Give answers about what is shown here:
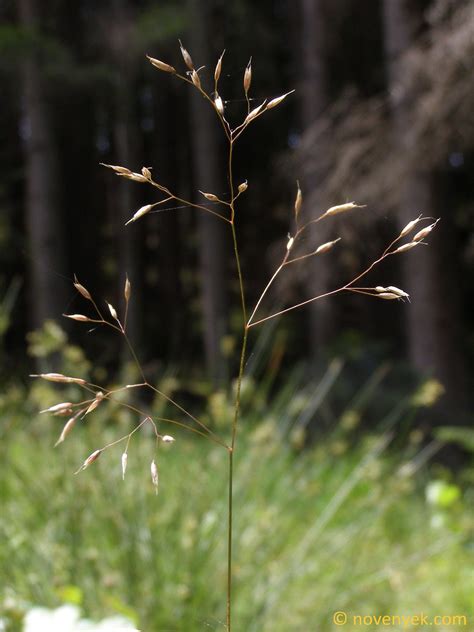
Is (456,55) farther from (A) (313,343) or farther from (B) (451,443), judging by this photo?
(A) (313,343)

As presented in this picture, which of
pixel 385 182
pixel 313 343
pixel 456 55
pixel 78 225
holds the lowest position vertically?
pixel 313 343

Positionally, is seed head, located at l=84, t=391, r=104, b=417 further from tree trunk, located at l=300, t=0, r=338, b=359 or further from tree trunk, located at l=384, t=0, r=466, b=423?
tree trunk, located at l=300, t=0, r=338, b=359

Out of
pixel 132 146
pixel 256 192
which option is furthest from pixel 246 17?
pixel 256 192

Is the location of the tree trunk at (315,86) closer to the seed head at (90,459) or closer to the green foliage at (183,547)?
the green foliage at (183,547)

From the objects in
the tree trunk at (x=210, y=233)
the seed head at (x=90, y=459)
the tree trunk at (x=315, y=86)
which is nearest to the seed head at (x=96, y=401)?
the seed head at (x=90, y=459)

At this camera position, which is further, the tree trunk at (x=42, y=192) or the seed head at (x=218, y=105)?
the tree trunk at (x=42, y=192)

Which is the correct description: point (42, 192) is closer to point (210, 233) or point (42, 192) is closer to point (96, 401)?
point (210, 233)

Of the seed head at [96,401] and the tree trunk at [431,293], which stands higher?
the seed head at [96,401]
